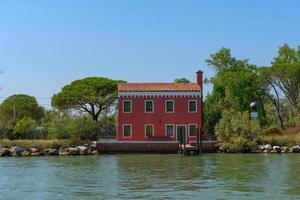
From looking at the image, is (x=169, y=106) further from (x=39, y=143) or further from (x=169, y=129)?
(x=39, y=143)

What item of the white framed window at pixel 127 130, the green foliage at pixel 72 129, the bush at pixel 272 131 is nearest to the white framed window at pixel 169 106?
the white framed window at pixel 127 130

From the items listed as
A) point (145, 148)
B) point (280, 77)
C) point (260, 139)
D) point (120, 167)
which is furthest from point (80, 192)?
point (280, 77)

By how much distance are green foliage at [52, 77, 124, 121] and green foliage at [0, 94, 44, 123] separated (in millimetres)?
9859

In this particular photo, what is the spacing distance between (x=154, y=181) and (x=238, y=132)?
24896 mm

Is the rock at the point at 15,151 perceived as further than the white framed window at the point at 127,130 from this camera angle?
No

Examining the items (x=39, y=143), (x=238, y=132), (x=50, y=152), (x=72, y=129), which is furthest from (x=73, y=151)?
(x=238, y=132)

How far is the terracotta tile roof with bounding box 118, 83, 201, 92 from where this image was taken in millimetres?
51159

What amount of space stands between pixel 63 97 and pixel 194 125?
19.6m

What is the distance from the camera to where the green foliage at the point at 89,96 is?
64375mm

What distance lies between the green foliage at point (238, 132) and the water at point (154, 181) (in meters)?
13.2

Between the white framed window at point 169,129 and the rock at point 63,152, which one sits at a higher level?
the white framed window at point 169,129

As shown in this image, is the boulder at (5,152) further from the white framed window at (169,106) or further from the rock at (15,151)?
the white framed window at (169,106)

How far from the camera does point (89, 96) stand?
6425 centimetres

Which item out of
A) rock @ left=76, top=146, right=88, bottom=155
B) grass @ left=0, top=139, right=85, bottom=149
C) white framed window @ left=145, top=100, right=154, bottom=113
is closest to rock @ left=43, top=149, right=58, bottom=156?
grass @ left=0, top=139, right=85, bottom=149
